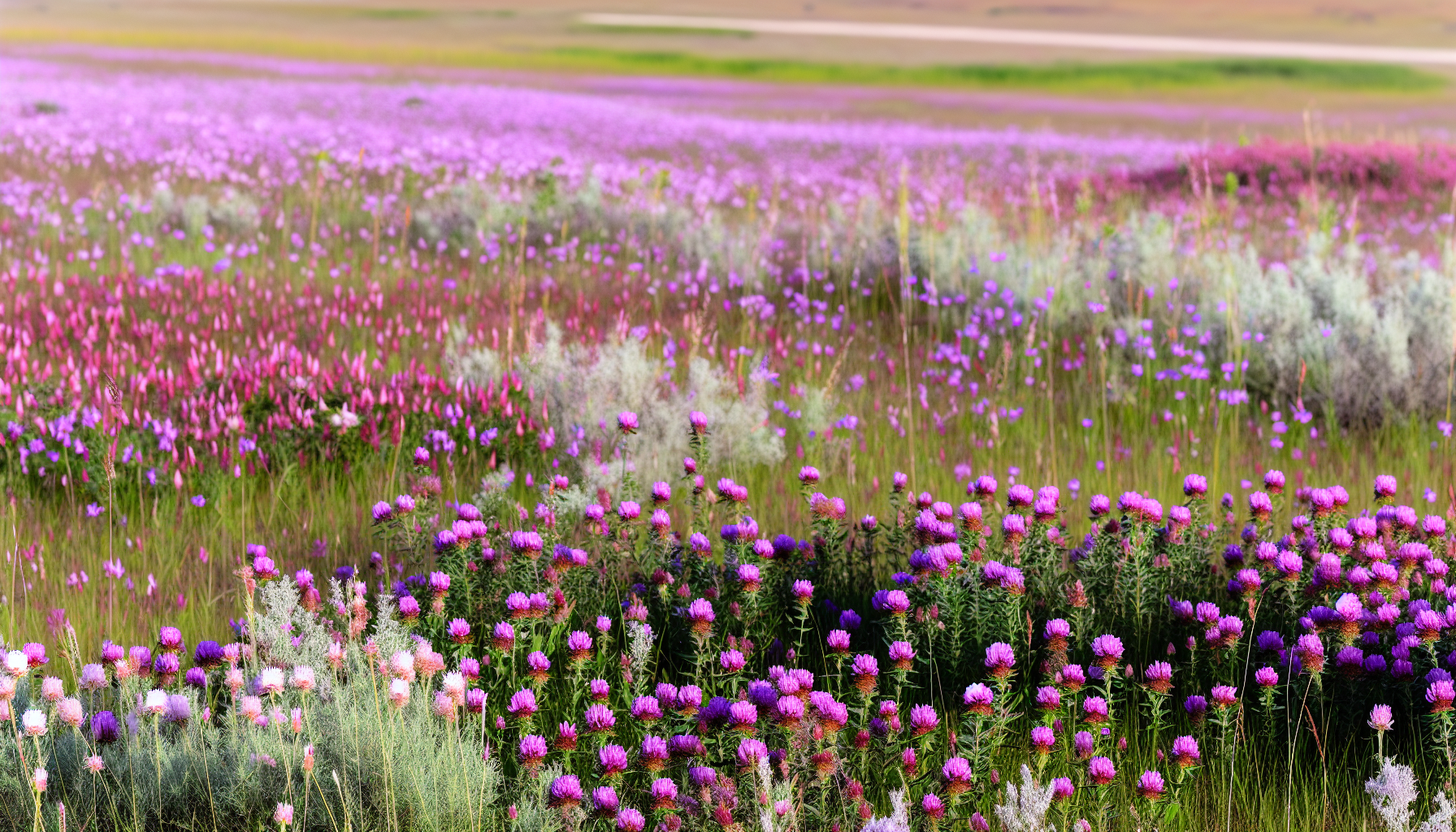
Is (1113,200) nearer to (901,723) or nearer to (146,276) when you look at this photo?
(146,276)

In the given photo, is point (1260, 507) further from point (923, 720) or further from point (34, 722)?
point (34, 722)

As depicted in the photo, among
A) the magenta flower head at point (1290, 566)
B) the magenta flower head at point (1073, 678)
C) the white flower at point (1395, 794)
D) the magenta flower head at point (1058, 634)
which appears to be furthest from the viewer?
the magenta flower head at point (1290, 566)

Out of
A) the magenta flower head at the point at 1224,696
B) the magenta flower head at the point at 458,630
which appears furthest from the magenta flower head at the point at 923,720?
the magenta flower head at the point at 458,630

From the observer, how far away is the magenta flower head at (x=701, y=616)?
2.56m

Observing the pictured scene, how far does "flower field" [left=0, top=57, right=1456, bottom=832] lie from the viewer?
7.40 ft

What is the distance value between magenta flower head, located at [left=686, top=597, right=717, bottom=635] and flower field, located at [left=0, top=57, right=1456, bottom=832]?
78 mm

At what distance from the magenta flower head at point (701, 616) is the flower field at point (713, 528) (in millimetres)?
78

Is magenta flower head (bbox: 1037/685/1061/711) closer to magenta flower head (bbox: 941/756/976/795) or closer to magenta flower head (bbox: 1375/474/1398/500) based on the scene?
magenta flower head (bbox: 941/756/976/795)

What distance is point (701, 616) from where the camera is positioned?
8.46 ft

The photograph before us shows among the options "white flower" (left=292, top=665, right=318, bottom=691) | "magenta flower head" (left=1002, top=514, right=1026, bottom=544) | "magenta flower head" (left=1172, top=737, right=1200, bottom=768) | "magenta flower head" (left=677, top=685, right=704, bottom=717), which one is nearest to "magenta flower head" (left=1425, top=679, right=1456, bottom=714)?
"magenta flower head" (left=1172, top=737, right=1200, bottom=768)

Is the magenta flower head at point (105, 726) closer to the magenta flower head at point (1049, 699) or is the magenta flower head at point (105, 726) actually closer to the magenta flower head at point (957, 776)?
the magenta flower head at point (957, 776)

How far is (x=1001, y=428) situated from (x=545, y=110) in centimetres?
2046

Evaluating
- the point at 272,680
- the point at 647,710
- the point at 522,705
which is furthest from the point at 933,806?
the point at 272,680

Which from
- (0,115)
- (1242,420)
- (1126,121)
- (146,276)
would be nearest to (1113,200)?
(1242,420)
